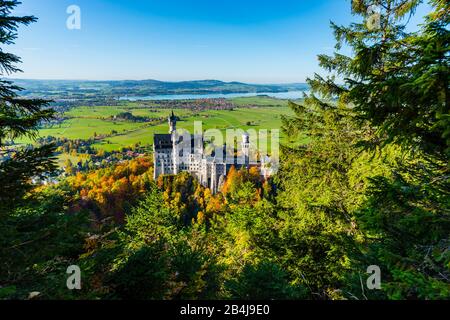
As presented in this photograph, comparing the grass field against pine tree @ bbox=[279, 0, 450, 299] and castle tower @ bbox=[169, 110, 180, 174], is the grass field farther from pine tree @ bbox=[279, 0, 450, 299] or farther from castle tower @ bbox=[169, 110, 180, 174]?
pine tree @ bbox=[279, 0, 450, 299]

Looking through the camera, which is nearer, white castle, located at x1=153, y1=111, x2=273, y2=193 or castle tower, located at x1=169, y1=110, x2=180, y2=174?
white castle, located at x1=153, y1=111, x2=273, y2=193

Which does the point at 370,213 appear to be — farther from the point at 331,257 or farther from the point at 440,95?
the point at 331,257

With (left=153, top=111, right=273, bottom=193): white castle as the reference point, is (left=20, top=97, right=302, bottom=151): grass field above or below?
above

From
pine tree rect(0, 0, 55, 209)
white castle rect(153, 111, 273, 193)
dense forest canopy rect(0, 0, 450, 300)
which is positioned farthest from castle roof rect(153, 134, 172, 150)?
pine tree rect(0, 0, 55, 209)

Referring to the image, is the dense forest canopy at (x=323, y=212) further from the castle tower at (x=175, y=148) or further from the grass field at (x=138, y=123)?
the grass field at (x=138, y=123)

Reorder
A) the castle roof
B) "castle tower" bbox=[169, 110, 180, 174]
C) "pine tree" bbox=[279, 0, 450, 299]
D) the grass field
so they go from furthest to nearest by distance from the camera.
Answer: the grass field
"castle tower" bbox=[169, 110, 180, 174]
the castle roof
"pine tree" bbox=[279, 0, 450, 299]
